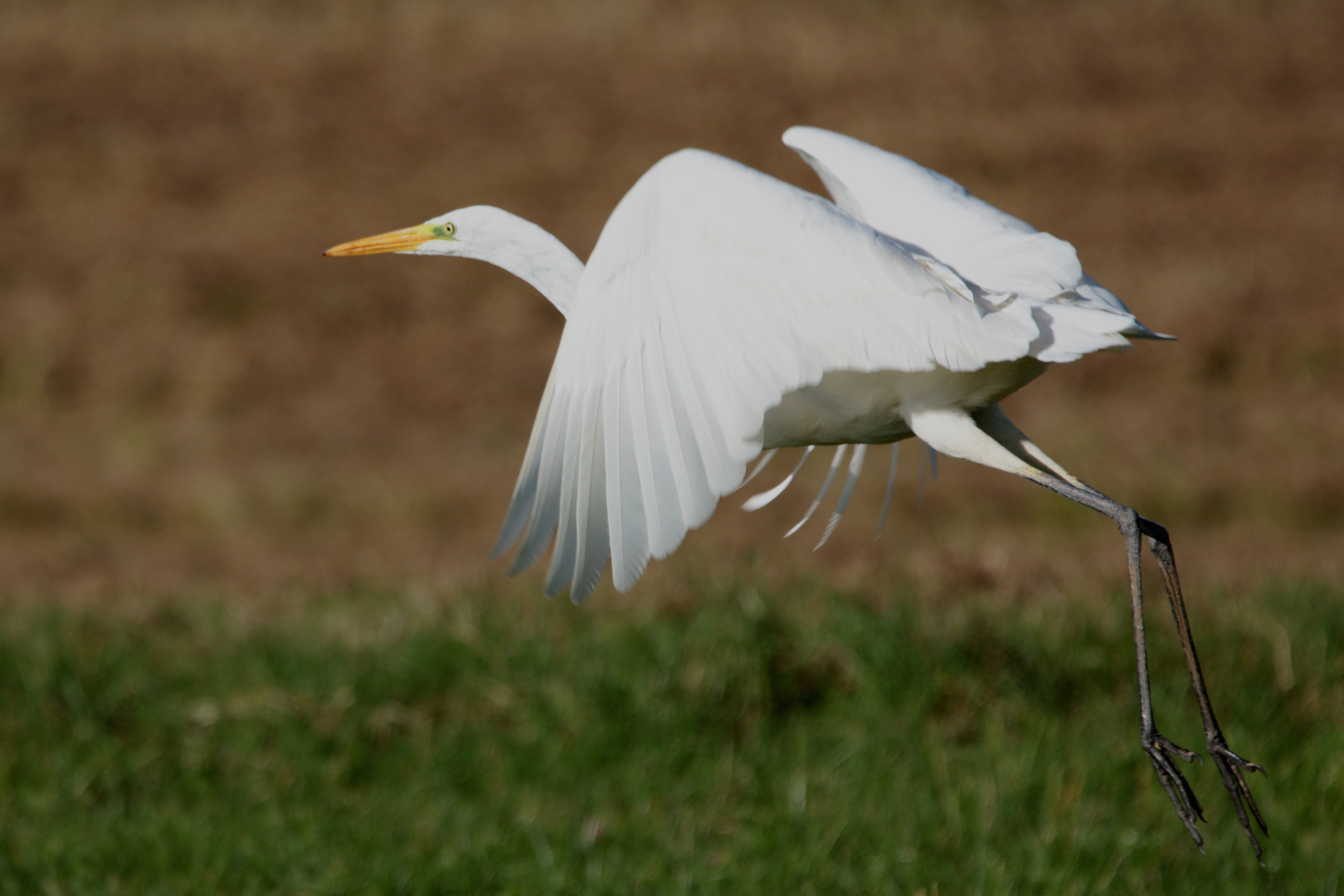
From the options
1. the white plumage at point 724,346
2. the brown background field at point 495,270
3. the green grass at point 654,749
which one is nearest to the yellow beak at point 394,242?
the white plumage at point 724,346

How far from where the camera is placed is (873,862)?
2729mm

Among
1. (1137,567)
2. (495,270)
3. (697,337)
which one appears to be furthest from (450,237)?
(495,270)

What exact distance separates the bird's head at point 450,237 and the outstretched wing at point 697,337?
0.54 metres

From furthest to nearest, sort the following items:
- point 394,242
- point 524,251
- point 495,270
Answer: point 495,270 < point 394,242 < point 524,251

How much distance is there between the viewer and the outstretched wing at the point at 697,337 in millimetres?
1895

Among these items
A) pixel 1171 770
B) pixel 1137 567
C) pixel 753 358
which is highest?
pixel 753 358

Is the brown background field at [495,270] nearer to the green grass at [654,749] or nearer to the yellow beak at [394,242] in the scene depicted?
the green grass at [654,749]

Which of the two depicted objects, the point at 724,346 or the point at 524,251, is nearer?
the point at 724,346

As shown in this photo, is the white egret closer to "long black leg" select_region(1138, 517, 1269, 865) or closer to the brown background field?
"long black leg" select_region(1138, 517, 1269, 865)

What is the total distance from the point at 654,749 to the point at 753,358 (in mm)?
1745

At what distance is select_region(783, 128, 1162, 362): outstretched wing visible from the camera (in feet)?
7.04

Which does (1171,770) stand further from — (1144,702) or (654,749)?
(654,749)

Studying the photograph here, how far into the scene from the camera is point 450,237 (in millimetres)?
2678

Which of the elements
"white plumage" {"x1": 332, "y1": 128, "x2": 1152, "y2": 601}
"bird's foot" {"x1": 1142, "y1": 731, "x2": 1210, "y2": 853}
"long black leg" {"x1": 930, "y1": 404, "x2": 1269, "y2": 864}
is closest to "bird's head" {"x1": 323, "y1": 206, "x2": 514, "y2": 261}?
"white plumage" {"x1": 332, "y1": 128, "x2": 1152, "y2": 601}
